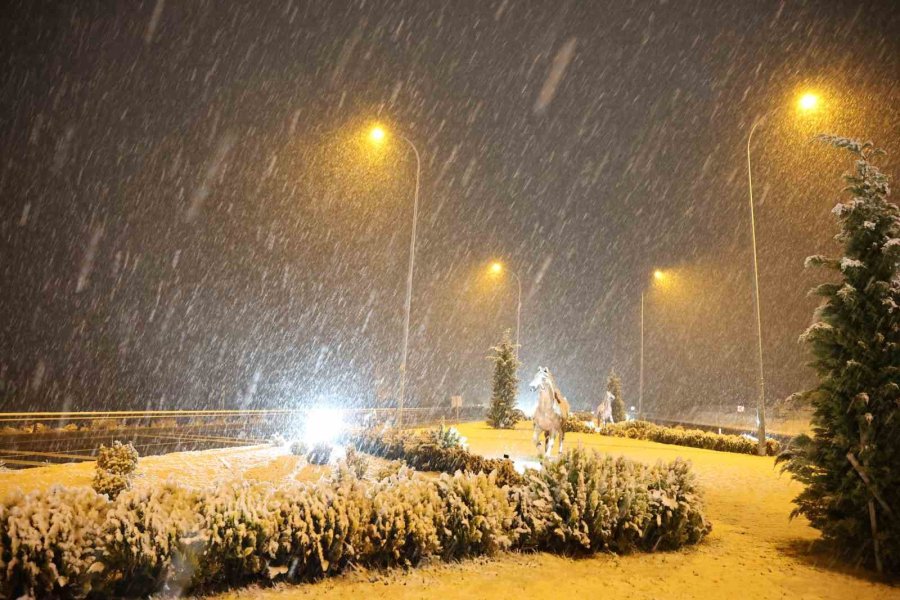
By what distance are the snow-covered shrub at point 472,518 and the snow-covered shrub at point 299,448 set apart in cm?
967

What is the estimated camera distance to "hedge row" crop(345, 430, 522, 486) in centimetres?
1175

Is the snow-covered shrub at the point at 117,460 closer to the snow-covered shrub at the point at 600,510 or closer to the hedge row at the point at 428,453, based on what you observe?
the hedge row at the point at 428,453

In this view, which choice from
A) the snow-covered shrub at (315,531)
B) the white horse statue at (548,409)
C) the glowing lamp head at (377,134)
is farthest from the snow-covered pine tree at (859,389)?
the glowing lamp head at (377,134)

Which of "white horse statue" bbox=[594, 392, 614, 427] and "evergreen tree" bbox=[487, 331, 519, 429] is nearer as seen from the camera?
"white horse statue" bbox=[594, 392, 614, 427]

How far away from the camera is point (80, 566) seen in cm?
529

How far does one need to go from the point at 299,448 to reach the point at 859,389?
1419cm

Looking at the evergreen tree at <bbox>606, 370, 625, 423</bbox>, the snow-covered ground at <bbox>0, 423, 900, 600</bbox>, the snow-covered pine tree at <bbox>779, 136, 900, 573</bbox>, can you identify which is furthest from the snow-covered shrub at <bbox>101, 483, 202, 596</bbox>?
the evergreen tree at <bbox>606, 370, 625, 423</bbox>

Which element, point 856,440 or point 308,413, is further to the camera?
point 308,413

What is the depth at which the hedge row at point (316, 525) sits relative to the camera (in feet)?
17.6

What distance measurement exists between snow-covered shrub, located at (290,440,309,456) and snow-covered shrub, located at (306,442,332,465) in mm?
929

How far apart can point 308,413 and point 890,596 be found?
2768cm

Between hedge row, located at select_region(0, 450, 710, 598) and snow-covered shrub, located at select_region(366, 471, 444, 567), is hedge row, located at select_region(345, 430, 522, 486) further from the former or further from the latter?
snow-covered shrub, located at select_region(366, 471, 444, 567)

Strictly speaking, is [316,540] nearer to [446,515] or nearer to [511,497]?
[446,515]

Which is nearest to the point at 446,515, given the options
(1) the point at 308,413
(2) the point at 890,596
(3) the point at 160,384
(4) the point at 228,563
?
(4) the point at 228,563
